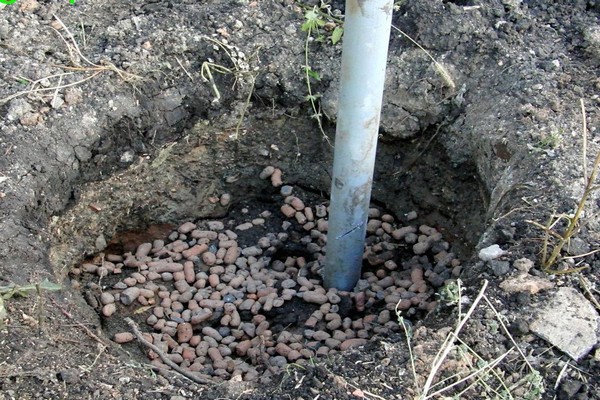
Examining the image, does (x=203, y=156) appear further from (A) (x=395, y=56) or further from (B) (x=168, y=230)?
(A) (x=395, y=56)

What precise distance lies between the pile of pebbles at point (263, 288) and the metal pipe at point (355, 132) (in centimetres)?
16

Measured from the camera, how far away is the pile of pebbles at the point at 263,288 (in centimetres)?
258

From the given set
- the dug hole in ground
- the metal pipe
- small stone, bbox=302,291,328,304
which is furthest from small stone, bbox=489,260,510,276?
small stone, bbox=302,291,328,304

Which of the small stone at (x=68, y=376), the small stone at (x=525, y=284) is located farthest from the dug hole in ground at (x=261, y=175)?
the small stone at (x=68, y=376)

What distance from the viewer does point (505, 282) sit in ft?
6.86

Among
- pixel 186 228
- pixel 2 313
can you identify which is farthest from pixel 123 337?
pixel 186 228

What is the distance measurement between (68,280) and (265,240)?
0.79 meters

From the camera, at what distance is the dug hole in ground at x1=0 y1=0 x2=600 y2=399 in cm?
232

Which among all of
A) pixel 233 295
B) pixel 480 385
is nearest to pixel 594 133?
pixel 480 385

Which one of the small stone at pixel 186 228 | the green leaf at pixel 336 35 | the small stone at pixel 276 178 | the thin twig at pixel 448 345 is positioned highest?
the green leaf at pixel 336 35

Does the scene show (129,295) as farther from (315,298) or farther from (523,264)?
(523,264)

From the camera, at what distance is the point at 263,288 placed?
111 inches

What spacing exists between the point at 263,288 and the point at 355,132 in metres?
0.82

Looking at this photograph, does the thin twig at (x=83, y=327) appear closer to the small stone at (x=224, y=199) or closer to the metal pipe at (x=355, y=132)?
the metal pipe at (x=355, y=132)
